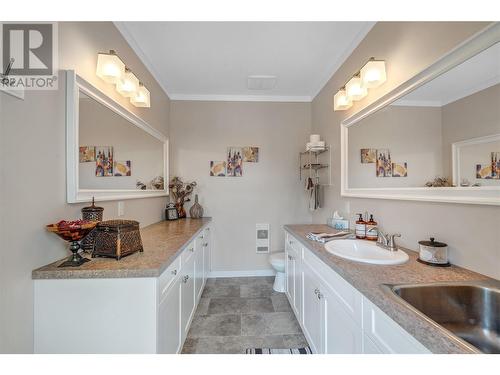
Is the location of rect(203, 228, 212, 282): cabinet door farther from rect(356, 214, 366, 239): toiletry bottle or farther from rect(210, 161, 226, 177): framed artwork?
rect(356, 214, 366, 239): toiletry bottle

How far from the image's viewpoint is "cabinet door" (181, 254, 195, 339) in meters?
1.52

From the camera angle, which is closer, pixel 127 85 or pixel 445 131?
pixel 445 131

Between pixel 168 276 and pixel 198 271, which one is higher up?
pixel 168 276

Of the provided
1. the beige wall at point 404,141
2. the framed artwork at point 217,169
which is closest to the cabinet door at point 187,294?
the framed artwork at point 217,169

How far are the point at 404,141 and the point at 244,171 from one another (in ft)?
6.31

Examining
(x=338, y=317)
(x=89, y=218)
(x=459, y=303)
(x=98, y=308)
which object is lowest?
(x=338, y=317)

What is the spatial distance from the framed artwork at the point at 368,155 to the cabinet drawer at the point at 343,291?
0.92 m

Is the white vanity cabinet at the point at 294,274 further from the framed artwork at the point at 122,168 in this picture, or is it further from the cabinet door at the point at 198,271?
the framed artwork at the point at 122,168

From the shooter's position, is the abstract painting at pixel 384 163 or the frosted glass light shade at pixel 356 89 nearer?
the abstract painting at pixel 384 163

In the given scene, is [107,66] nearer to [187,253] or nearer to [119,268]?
[119,268]

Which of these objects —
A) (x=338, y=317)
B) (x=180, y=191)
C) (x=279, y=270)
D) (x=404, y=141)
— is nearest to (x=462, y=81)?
(x=404, y=141)

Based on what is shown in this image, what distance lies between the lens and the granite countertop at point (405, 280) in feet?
1.84

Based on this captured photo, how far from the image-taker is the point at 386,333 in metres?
0.74
